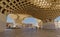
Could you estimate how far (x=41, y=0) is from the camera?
1084 cm

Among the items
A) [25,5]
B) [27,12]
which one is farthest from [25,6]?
[27,12]

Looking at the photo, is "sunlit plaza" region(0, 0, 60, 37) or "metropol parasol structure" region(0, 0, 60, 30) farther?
"metropol parasol structure" region(0, 0, 60, 30)

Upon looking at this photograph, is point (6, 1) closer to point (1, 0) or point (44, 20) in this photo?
point (1, 0)

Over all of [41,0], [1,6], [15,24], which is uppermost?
[41,0]

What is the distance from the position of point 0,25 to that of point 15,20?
19092 millimetres

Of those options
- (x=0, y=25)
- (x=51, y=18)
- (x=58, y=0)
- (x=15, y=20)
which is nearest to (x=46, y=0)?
(x=58, y=0)

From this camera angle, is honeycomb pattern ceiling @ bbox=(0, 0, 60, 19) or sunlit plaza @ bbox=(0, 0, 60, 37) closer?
sunlit plaza @ bbox=(0, 0, 60, 37)

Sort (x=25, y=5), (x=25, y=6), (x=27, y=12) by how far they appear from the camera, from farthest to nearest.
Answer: (x=27, y=12) < (x=25, y=6) < (x=25, y=5)

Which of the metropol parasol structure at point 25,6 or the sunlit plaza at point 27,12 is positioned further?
the metropol parasol structure at point 25,6

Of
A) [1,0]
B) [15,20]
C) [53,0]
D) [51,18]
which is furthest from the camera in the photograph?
[15,20]

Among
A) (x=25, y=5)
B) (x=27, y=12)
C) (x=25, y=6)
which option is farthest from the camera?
(x=27, y=12)

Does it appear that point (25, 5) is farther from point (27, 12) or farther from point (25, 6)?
point (27, 12)

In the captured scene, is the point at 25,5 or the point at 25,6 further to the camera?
the point at 25,6

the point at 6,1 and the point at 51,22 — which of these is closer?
the point at 6,1
